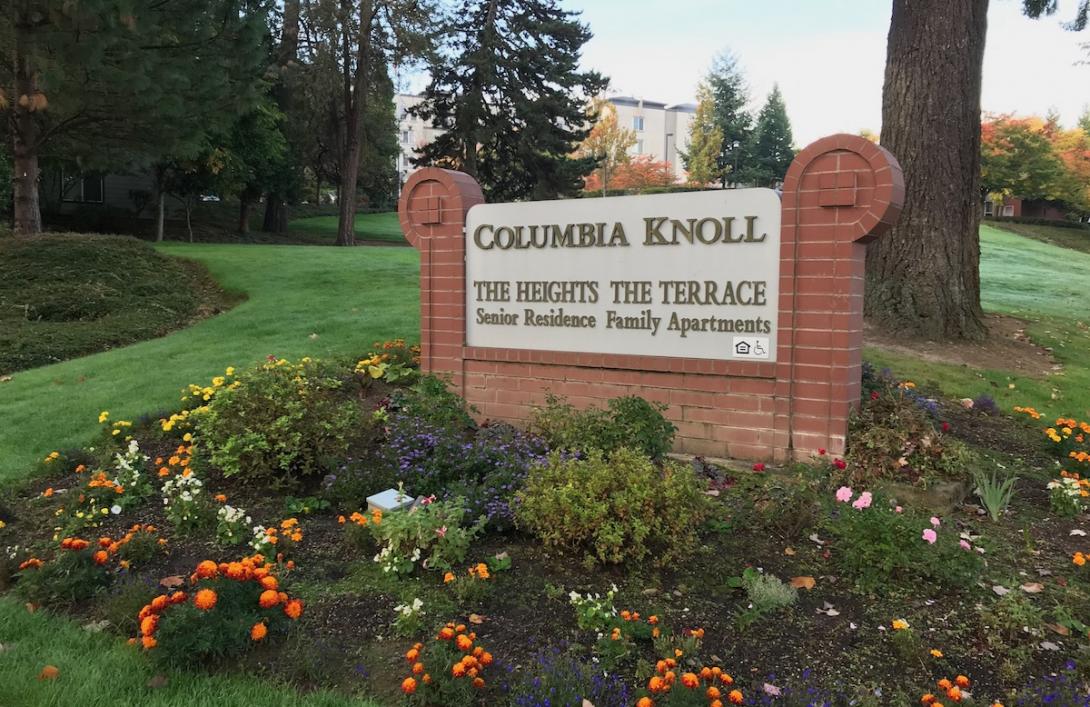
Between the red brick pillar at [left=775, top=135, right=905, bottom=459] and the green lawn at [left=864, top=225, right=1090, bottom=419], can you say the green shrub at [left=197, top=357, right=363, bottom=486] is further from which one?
the green lawn at [left=864, top=225, right=1090, bottom=419]

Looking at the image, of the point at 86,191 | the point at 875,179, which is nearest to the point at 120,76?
the point at 875,179

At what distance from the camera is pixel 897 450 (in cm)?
432

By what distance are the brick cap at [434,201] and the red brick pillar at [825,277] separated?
239 centimetres

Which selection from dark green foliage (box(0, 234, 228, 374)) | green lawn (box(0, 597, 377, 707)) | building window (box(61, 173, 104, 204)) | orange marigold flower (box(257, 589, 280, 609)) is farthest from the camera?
building window (box(61, 173, 104, 204))

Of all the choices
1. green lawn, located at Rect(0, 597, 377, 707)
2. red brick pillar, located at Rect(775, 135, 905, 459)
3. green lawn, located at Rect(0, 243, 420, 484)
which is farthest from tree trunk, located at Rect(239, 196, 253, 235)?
green lawn, located at Rect(0, 597, 377, 707)

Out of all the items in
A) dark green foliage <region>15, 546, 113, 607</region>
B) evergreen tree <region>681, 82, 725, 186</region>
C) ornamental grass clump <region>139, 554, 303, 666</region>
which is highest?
evergreen tree <region>681, 82, 725, 186</region>

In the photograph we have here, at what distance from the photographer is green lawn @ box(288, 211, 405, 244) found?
3726 cm

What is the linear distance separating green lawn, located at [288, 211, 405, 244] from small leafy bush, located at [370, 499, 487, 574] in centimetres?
3243

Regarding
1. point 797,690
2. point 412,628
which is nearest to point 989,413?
point 797,690

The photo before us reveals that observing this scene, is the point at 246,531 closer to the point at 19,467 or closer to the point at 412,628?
the point at 412,628

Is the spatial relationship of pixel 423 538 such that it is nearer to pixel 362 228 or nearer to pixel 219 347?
pixel 219 347

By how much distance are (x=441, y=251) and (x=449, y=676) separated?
386 cm

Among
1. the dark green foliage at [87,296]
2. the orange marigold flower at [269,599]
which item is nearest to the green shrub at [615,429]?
the orange marigold flower at [269,599]

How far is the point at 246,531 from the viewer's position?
388cm
